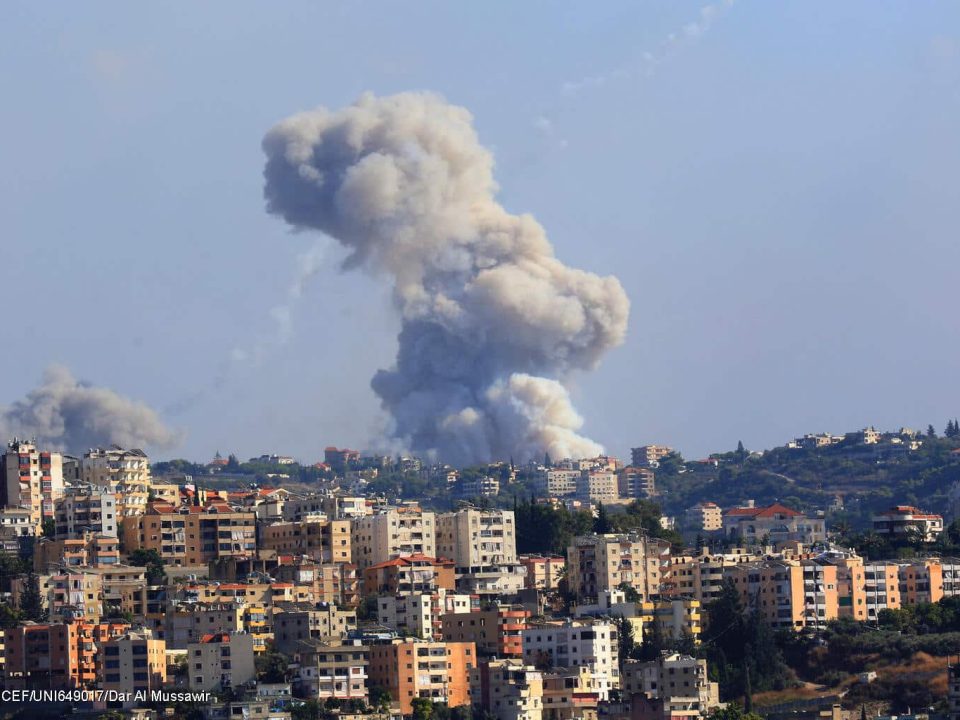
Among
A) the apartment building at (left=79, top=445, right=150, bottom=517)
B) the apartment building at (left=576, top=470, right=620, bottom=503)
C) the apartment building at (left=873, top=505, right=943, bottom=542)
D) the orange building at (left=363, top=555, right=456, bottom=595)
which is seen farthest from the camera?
the apartment building at (left=576, top=470, right=620, bottom=503)

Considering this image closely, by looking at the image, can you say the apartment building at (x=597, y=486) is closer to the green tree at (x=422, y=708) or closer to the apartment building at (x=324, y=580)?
the apartment building at (x=324, y=580)

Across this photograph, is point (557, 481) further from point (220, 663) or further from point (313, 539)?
point (220, 663)

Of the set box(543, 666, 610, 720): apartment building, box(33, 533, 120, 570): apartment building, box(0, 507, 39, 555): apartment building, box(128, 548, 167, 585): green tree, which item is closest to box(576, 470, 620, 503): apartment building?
box(0, 507, 39, 555): apartment building

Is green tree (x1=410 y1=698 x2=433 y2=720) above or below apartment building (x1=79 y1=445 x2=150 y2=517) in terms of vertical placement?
below

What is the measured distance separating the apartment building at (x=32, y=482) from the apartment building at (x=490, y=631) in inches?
631

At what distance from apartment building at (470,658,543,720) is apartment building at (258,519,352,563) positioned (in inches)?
486

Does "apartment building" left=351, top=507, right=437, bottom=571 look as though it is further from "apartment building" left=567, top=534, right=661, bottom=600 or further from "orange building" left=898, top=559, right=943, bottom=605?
"orange building" left=898, top=559, right=943, bottom=605

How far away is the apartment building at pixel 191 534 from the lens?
7425 centimetres

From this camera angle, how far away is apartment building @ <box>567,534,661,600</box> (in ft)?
242

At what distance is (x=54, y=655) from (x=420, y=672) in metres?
8.32

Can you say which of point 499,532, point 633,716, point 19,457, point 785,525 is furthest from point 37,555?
point 785,525

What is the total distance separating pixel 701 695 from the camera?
63.2 metres

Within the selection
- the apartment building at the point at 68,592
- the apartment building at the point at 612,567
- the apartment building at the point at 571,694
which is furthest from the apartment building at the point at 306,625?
the apartment building at the point at 612,567

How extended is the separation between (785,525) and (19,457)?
32234 mm
